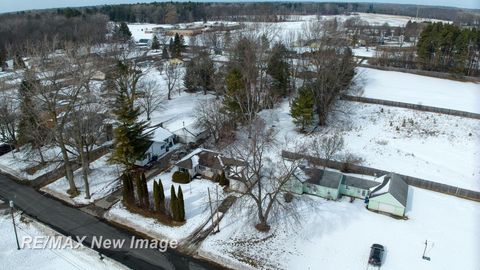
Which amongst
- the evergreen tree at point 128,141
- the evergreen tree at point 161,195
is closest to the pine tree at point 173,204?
the evergreen tree at point 161,195

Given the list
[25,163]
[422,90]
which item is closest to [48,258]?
[25,163]

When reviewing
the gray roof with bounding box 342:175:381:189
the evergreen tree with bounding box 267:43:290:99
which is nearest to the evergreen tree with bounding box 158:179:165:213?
the gray roof with bounding box 342:175:381:189

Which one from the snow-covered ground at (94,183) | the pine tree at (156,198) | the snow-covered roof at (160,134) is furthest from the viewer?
the snow-covered roof at (160,134)

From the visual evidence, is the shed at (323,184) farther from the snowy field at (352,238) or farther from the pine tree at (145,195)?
the pine tree at (145,195)

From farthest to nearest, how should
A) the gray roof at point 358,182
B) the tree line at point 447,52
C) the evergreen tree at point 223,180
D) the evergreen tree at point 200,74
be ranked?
the tree line at point 447,52
the evergreen tree at point 200,74
the evergreen tree at point 223,180
the gray roof at point 358,182

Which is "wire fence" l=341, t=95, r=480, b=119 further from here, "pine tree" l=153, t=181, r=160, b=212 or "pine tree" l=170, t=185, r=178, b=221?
"pine tree" l=153, t=181, r=160, b=212

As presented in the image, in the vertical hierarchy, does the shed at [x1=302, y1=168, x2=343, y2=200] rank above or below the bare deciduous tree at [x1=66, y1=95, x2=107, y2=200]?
below
